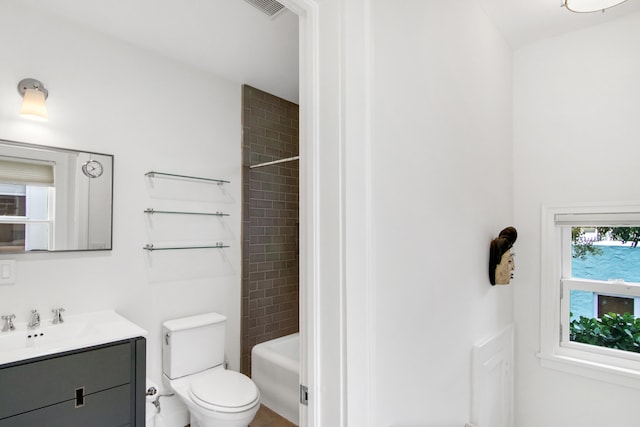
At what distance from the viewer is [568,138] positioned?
2.12m

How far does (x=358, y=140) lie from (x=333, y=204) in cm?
20

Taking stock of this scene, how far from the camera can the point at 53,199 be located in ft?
6.19

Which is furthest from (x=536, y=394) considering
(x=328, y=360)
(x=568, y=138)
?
(x=328, y=360)

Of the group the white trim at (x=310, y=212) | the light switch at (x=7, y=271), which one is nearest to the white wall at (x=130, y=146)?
the light switch at (x=7, y=271)

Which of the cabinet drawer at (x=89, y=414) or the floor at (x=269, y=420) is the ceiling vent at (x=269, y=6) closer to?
the cabinet drawer at (x=89, y=414)

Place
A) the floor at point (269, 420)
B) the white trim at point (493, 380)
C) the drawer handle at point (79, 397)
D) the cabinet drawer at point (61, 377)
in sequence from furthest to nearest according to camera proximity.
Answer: the floor at point (269, 420) → the white trim at point (493, 380) → the drawer handle at point (79, 397) → the cabinet drawer at point (61, 377)

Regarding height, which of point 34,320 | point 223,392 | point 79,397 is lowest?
point 223,392

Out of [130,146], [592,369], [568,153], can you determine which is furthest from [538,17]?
[130,146]

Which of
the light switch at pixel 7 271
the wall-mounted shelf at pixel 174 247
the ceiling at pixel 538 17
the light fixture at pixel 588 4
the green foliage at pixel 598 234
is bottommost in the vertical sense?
the light switch at pixel 7 271

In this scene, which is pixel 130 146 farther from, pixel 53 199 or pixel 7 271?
pixel 7 271

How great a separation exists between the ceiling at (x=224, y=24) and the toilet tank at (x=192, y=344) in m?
1.81

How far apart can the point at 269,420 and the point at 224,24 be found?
2.58 metres

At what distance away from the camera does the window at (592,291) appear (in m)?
1.99

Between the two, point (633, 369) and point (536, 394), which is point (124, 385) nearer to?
point (536, 394)
